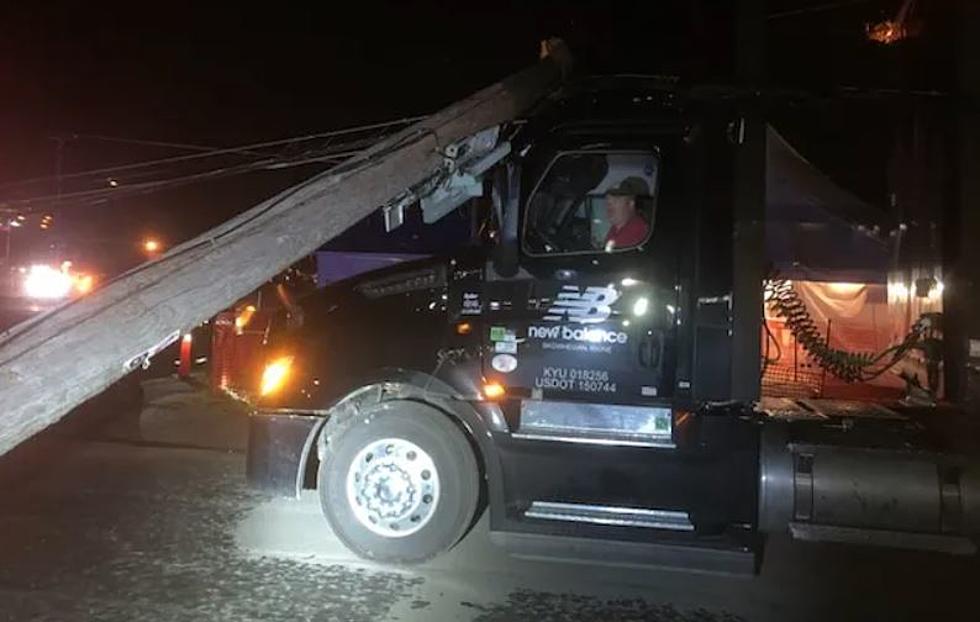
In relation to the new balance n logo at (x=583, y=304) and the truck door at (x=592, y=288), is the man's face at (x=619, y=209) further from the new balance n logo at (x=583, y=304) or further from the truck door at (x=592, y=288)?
the new balance n logo at (x=583, y=304)

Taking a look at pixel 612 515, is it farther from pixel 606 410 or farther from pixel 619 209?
pixel 619 209

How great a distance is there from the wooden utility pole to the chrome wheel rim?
4.72ft

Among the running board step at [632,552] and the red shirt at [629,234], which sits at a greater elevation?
the red shirt at [629,234]

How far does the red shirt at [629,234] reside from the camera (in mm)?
5582

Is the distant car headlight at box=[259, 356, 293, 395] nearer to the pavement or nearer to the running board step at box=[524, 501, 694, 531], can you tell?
the pavement

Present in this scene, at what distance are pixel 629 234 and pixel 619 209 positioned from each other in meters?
0.18

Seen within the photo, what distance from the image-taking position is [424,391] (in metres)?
5.71

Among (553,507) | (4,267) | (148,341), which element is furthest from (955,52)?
(4,267)

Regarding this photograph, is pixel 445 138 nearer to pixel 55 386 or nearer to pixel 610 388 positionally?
pixel 610 388

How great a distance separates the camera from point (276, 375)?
19.9 ft

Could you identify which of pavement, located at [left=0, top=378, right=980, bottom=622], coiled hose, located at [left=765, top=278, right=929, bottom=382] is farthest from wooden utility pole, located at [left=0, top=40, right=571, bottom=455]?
coiled hose, located at [left=765, top=278, right=929, bottom=382]

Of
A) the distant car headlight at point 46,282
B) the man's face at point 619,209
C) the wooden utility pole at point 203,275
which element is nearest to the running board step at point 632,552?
the man's face at point 619,209

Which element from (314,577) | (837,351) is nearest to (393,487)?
(314,577)

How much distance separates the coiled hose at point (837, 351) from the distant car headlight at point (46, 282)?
39.4 feet
